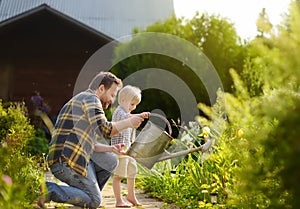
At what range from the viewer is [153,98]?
38.4 ft

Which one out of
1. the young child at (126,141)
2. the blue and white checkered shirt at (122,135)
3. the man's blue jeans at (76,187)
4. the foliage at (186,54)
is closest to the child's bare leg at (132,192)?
the young child at (126,141)

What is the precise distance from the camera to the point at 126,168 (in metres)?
5.32

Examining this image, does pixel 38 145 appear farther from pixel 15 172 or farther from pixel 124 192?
pixel 15 172

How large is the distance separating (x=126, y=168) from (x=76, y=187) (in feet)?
2.21

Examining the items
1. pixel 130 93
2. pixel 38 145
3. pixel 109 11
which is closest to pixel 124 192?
pixel 130 93

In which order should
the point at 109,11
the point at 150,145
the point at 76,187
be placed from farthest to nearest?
the point at 109,11, the point at 150,145, the point at 76,187

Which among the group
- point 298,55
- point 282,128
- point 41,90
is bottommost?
point 282,128

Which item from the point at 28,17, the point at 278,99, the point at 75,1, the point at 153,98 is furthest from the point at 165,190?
the point at 75,1

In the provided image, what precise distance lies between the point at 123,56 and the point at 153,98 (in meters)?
1.13

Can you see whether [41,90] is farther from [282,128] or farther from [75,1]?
[282,128]

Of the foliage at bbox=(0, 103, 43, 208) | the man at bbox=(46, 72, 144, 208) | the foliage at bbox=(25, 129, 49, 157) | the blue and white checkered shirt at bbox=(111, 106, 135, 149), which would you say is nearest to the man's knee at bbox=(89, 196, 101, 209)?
the man at bbox=(46, 72, 144, 208)

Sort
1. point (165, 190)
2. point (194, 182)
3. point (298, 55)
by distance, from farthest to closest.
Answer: point (165, 190) < point (194, 182) < point (298, 55)

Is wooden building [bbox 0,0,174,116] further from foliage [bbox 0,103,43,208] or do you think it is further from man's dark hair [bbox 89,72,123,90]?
man's dark hair [bbox 89,72,123,90]

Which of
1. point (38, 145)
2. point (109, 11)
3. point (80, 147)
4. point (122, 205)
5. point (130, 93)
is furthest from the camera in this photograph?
point (109, 11)
